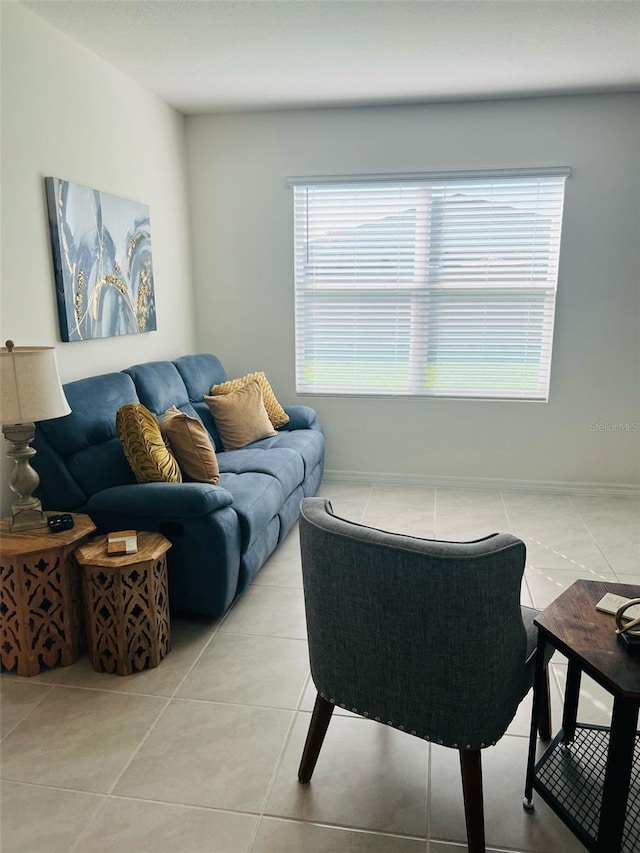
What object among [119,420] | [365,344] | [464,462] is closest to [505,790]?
[119,420]

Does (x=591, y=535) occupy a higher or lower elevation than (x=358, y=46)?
lower

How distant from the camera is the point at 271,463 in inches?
129

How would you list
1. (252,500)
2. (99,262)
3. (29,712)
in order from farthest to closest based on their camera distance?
(99,262) → (252,500) → (29,712)

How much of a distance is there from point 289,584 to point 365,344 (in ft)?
6.76

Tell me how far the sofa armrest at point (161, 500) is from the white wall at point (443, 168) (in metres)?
2.13

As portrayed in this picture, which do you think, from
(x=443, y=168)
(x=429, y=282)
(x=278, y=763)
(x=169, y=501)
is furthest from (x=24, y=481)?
(x=443, y=168)

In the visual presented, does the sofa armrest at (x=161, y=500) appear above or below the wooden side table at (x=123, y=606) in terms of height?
above

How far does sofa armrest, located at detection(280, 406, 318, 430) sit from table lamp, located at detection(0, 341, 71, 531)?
6.50ft

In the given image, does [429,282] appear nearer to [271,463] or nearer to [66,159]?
[271,463]

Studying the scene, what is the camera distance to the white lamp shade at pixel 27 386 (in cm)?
213

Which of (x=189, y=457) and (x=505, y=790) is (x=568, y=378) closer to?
(x=189, y=457)

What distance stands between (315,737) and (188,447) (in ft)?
4.80

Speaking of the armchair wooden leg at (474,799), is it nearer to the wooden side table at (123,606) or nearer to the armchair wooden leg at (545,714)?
the armchair wooden leg at (545,714)

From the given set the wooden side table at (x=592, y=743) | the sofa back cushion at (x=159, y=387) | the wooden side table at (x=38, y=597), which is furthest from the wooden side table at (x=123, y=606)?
the wooden side table at (x=592, y=743)
